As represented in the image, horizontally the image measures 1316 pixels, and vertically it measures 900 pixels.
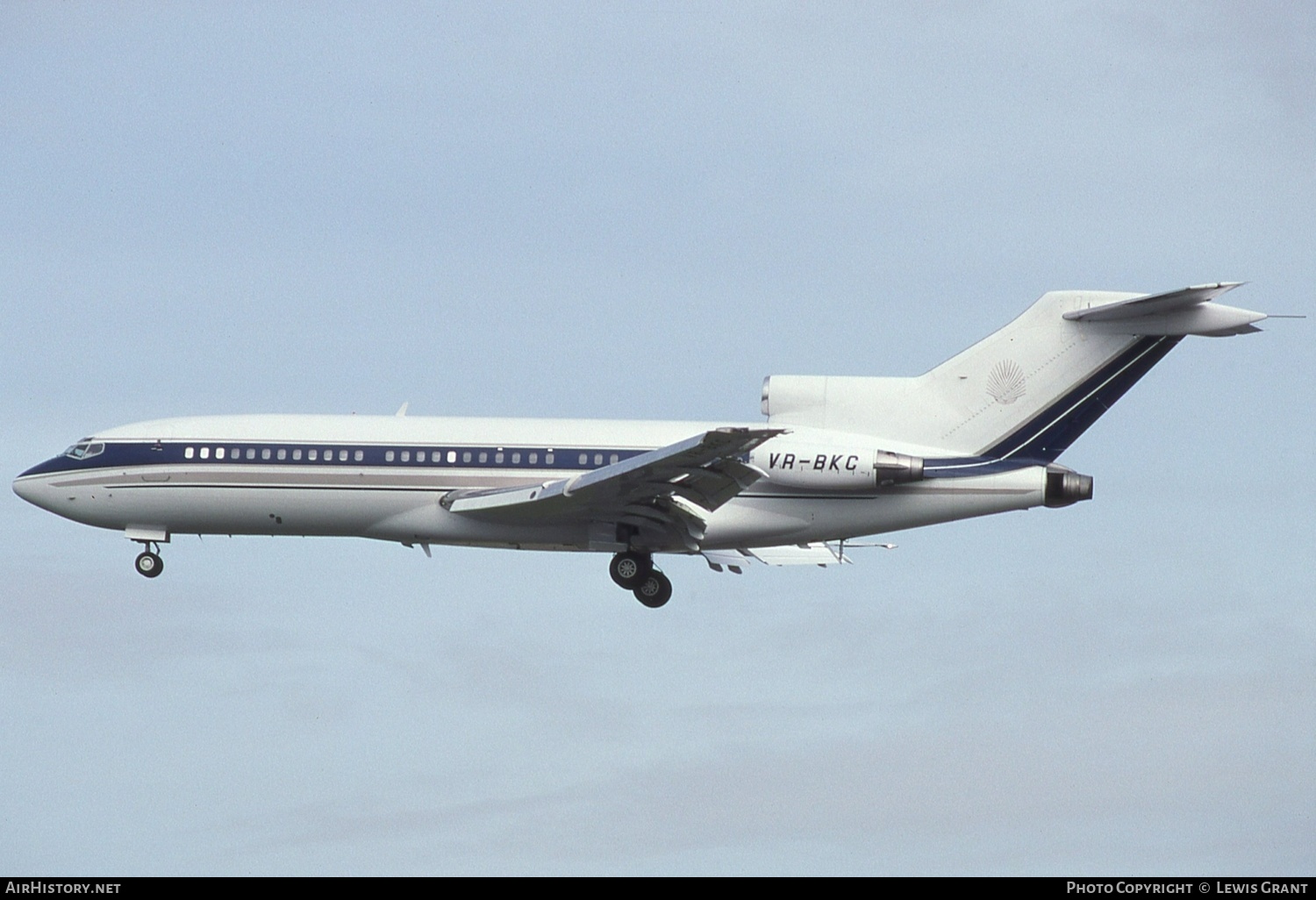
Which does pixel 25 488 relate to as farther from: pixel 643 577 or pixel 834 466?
pixel 834 466

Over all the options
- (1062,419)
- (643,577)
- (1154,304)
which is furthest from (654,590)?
(1154,304)

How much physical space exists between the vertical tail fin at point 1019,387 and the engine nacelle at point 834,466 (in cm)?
121

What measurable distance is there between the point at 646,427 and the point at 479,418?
330 cm

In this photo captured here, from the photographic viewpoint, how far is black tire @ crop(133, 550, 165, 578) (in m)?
35.3

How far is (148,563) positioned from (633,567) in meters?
9.99

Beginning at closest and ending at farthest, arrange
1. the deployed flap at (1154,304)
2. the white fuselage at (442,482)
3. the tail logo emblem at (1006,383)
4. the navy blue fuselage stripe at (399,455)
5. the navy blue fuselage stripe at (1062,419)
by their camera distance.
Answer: the deployed flap at (1154,304), the white fuselage at (442,482), the navy blue fuselage stripe at (1062,419), the tail logo emblem at (1006,383), the navy blue fuselage stripe at (399,455)

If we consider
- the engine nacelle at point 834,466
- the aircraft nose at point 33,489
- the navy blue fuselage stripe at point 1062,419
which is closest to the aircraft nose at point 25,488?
the aircraft nose at point 33,489

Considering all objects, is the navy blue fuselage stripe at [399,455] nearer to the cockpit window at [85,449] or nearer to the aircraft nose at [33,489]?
the cockpit window at [85,449]

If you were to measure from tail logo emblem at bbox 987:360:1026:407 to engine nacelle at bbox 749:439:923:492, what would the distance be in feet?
7.04

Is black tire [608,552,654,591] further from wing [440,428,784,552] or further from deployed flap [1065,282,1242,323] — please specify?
deployed flap [1065,282,1242,323]

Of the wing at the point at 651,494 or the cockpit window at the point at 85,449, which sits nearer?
the wing at the point at 651,494

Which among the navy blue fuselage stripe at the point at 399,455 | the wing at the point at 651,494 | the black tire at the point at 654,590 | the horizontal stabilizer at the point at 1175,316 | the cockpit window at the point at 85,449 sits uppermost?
the horizontal stabilizer at the point at 1175,316

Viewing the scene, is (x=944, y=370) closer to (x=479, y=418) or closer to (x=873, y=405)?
(x=873, y=405)

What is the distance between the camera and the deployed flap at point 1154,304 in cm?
3120
